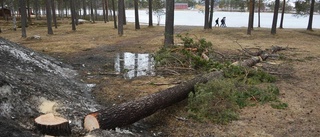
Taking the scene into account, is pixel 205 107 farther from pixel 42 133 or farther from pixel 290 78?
pixel 290 78

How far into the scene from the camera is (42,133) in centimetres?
396

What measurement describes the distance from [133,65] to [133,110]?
5.83 meters

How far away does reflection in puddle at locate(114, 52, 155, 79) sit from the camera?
31.5ft

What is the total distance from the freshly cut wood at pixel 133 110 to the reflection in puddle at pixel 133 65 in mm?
3063

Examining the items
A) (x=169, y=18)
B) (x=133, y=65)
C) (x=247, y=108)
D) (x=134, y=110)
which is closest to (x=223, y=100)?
(x=247, y=108)

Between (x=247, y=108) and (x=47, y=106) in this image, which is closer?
(x=47, y=106)

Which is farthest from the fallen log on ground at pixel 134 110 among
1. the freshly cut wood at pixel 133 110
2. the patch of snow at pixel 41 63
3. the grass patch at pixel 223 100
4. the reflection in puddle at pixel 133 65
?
the patch of snow at pixel 41 63

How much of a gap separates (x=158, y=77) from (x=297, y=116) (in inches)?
173

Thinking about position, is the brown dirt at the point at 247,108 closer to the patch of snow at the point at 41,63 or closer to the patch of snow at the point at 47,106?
the patch of snow at the point at 41,63

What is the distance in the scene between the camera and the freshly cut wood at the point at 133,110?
4.53 meters

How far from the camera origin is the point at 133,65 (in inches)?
428

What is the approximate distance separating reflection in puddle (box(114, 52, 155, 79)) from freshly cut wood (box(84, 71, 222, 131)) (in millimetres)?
3063

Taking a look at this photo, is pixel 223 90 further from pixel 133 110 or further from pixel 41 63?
pixel 41 63

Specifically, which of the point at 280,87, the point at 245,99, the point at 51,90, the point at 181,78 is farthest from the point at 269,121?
the point at 51,90
